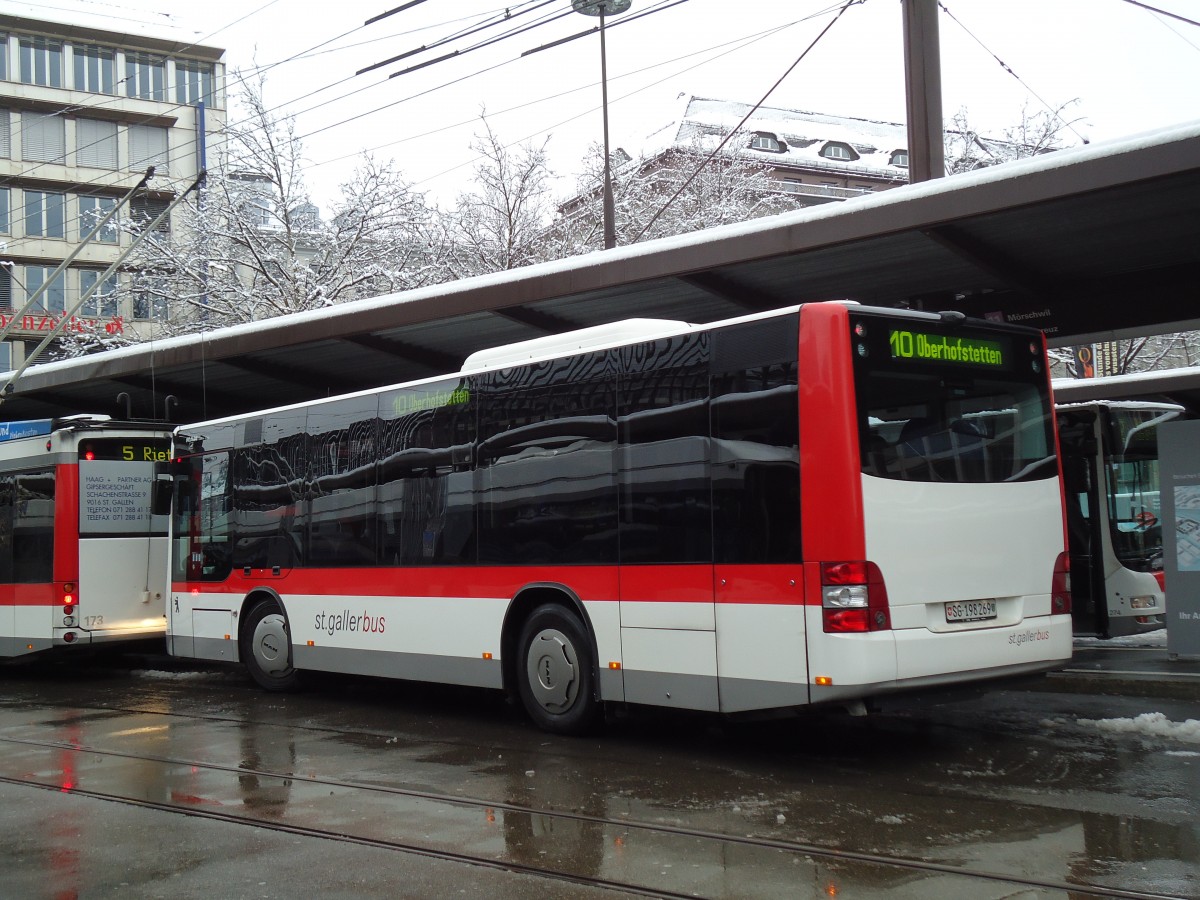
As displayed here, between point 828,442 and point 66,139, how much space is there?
211 ft

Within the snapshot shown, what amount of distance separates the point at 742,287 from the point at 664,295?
0.94 metres

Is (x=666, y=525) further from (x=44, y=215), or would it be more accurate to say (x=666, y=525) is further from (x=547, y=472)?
(x=44, y=215)

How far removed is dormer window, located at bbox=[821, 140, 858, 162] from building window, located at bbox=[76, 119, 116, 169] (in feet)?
149

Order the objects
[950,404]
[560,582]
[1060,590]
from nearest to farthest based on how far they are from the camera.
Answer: [950,404] → [1060,590] → [560,582]

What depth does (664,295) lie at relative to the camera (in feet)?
45.2

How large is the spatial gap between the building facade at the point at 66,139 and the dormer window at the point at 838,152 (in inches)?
1587

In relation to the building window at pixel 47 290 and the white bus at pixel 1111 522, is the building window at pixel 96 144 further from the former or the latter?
the white bus at pixel 1111 522

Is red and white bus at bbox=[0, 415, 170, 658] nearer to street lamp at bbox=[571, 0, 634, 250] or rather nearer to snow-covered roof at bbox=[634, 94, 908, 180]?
street lamp at bbox=[571, 0, 634, 250]

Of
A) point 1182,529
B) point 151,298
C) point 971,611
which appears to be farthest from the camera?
point 151,298

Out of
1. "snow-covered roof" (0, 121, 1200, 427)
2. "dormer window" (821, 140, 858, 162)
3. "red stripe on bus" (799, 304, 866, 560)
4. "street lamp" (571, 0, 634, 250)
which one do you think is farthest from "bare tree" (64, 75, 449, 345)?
"dormer window" (821, 140, 858, 162)

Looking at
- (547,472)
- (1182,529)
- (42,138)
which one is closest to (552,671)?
(547,472)

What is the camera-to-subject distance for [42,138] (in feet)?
206

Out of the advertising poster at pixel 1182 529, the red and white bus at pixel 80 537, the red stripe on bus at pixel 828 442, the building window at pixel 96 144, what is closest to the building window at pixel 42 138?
the building window at pixel 96 144

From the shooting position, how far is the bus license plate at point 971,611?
8289 millimetres
